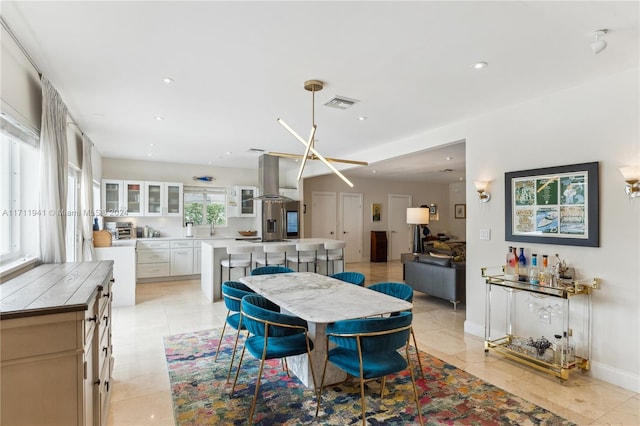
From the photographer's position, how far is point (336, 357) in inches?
95.3

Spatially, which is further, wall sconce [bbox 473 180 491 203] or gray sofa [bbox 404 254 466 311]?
gray sofa [bbox 404 254 466 311]

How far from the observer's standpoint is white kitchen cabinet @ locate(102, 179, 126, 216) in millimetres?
6844

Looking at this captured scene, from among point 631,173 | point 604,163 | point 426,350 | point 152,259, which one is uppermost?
point 604,163

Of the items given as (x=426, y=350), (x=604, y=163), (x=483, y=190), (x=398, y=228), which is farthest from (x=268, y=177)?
(x=398, y=228)

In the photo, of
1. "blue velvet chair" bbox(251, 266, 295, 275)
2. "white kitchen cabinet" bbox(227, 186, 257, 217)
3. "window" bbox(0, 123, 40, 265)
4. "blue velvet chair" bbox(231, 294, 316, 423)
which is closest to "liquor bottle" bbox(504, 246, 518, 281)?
"blue velvet chair" bbox(231, 294, 316, 423)

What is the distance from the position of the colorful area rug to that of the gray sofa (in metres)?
2.14

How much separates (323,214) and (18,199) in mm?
7399

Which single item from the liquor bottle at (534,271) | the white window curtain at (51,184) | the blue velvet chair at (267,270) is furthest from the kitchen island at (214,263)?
the liquor bottle at (534,271)

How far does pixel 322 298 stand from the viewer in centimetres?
273

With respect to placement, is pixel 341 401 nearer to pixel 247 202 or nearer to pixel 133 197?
pixel 247 202

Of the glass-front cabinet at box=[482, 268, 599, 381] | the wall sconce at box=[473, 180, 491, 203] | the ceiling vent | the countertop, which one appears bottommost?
the glass-front cabinet at box=[482, 268, 599, 381]

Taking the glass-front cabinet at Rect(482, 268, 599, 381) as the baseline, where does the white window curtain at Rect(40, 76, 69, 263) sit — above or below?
above

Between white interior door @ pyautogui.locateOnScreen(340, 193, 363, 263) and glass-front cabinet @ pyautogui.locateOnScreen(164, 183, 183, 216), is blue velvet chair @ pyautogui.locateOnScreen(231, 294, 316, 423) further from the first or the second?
white interior door @ pyautogui.locateOnScreen(340, 193, 363, 263)

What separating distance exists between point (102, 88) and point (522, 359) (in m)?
4.68
